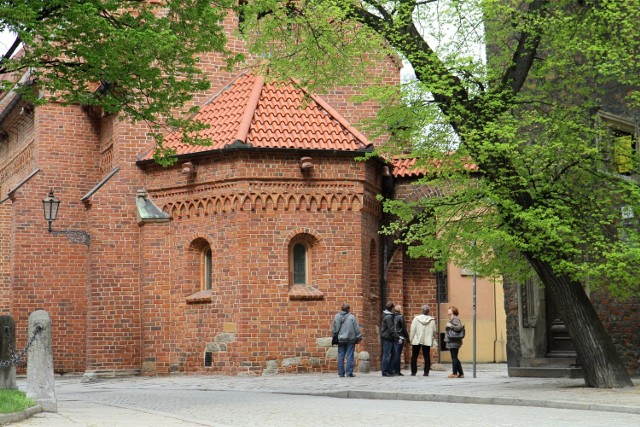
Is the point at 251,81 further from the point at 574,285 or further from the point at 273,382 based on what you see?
the point at 574,285

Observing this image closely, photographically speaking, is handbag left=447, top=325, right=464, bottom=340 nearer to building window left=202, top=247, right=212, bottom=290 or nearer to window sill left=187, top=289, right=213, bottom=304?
window sill left=187, top=289, right=213, bottom=304

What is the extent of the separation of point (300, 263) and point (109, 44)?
993 cm

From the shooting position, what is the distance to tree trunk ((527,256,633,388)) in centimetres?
1631

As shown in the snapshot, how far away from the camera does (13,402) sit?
11.9m

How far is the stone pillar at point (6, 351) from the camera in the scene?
13.9 meters

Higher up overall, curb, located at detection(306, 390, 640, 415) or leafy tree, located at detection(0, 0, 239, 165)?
leafy tree, located at detection(0, 0, 239, 165)

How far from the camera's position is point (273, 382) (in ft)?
65.8

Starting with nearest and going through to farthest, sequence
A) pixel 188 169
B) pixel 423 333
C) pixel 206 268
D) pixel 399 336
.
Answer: pixel 399 336, pixel 423 333, pixel 188 169, pixel 206 268

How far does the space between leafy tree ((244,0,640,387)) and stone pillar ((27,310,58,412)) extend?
6.61 metres

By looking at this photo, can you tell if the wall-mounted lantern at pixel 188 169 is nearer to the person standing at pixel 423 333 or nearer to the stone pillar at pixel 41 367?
the person standing at pixel 423 333

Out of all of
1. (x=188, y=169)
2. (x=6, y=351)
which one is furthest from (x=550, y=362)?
(x=6, y=351)

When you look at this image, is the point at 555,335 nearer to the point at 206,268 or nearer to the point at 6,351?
the point at 206,268

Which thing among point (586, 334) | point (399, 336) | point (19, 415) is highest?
point (586, 334)

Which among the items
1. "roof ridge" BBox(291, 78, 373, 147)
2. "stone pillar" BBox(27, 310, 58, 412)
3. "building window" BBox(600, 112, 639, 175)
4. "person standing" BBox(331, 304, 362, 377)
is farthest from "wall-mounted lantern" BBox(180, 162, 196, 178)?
"stone pillar" BBox(27, 310, 58, 412)
